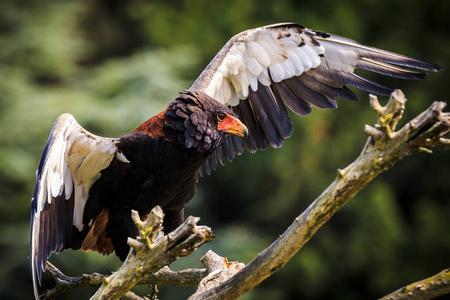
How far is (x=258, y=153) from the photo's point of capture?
1118 centimetres

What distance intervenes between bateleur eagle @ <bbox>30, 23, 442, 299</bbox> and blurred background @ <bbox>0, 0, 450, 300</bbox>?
4658 mm

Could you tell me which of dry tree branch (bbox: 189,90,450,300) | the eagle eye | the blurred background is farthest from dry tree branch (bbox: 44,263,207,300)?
the blurred background

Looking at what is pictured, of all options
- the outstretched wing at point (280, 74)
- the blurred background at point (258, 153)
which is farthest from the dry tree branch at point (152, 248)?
the blurred background at point (258, 153)

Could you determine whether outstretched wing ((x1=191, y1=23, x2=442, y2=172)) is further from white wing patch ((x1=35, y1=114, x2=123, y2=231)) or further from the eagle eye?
white wing patch ((x1=35, y1=114, x2=123, y2=231))

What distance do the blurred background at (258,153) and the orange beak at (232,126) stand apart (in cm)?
536

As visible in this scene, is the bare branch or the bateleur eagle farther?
the bateleur eagle

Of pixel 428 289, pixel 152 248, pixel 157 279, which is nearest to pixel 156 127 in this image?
pixel 157 279

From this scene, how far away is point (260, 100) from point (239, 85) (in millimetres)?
226

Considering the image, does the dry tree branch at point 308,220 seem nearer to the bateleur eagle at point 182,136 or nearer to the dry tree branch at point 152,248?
the dry tree branch at point 152,248

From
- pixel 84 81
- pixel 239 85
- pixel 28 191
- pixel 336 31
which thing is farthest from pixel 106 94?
pixel 239 85

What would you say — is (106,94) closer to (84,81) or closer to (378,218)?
(84,81)

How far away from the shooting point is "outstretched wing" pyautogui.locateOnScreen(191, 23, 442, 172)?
4.84m

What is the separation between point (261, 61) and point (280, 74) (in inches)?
8.1

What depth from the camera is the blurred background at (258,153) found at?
1002 cm
